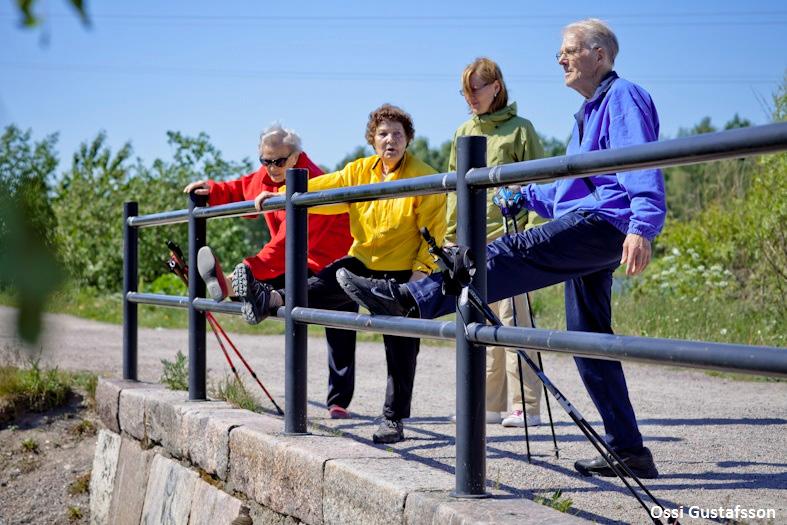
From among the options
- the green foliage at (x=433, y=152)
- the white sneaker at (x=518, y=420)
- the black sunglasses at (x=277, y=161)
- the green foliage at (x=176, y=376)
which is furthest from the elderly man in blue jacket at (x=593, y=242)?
the green foliage at (x=433, y=152)

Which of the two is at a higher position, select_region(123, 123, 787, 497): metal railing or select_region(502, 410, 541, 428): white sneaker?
select_region(123, 123, 787, 497): metal railing

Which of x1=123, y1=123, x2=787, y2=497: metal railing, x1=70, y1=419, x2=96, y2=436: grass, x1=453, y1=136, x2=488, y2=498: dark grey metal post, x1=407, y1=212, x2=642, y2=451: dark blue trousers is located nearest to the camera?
x1=123, y1=123, x2=787, y2=497: metal railing

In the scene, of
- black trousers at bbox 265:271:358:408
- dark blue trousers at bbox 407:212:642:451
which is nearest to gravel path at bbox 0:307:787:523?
black trousers at bbox 265:271:358:408

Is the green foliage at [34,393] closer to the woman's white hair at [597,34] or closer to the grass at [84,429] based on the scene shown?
the grass at [84,429]

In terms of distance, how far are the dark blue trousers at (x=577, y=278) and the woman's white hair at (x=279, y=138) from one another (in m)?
2.23

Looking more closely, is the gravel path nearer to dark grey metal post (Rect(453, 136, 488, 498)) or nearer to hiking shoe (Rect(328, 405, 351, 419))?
hiking shoe (Rect(328, 405, 351, 419))

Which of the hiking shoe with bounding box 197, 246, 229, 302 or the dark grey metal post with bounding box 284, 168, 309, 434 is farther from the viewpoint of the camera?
the hiking shoe with bounding box 197, 246, 229, 302

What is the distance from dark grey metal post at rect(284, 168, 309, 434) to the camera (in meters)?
4.11

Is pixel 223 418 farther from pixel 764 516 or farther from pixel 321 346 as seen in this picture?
pixel 321 346

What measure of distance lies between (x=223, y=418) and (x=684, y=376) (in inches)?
185

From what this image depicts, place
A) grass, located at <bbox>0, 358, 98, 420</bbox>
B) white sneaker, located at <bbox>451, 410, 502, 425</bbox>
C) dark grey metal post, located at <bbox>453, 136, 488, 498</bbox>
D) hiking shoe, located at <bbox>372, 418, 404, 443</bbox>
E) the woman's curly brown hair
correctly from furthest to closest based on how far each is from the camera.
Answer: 1. grass, located at <bbox>0, 358, 98, 420</bbox>
2. white sneaker, located at <bbox>451, 410, 502, 425</bbox>
3. the woman's curly brown hair
4. hiking shoe, located at <bbox>372, 418, 404, 443</bbox>
5. dark grey metal post, located at <bbox>453, 136, 488, 498</bbox>

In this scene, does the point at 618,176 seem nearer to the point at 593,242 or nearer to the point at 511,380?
the point at 593,242

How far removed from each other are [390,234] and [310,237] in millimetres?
846

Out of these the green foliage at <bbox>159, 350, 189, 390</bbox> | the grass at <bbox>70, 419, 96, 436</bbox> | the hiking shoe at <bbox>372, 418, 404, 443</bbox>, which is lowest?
the grass at <bbox>70, 419, 96, 436</bbox>
